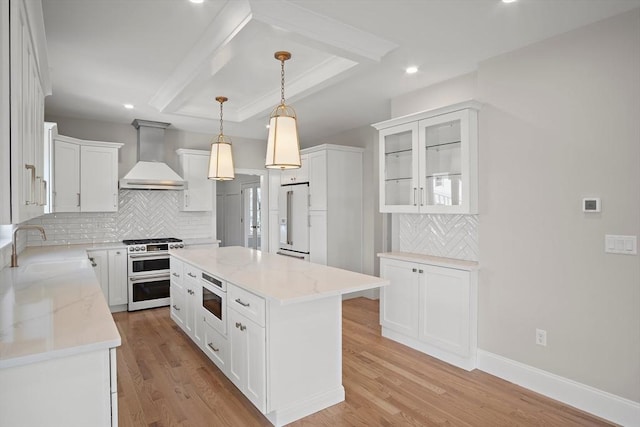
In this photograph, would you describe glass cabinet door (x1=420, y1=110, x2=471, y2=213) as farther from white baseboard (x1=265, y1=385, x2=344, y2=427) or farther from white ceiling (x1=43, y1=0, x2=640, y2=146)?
white baseboard (x1=265, y1=385, x2=344, y2=427)

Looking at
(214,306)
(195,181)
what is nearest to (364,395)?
(214,306)

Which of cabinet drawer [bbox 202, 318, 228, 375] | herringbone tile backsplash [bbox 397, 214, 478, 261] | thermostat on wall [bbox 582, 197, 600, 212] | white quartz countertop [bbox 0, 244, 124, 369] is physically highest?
thermostat on wall [bbox 582, 197, 600, 212]

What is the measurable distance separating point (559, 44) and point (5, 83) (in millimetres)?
3285

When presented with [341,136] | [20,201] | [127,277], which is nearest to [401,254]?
[341,136]

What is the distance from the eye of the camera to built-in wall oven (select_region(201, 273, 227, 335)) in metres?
2.86

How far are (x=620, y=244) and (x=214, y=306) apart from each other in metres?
2.97

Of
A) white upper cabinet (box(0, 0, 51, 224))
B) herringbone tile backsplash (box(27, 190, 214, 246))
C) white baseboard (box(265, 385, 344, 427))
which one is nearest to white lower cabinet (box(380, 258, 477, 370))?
white baseboard (box(265, 385, 344, 427))

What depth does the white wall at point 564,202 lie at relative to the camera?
7.87 feet

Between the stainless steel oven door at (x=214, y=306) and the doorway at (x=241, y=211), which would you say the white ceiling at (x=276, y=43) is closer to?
the stainless steel oven door at (x=214, y=306)

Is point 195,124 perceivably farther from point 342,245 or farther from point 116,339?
point 116,339

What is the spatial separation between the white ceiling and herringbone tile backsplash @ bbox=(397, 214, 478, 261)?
139cm

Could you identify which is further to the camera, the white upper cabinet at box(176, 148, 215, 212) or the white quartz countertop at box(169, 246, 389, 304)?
the white upper cabinet at box(176, 148, 215, 212)

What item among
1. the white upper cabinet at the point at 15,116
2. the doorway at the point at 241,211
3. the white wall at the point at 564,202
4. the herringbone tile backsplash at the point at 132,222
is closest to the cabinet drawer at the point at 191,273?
the white upper cabinet at the point at 15,116

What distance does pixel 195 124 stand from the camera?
544 cm
